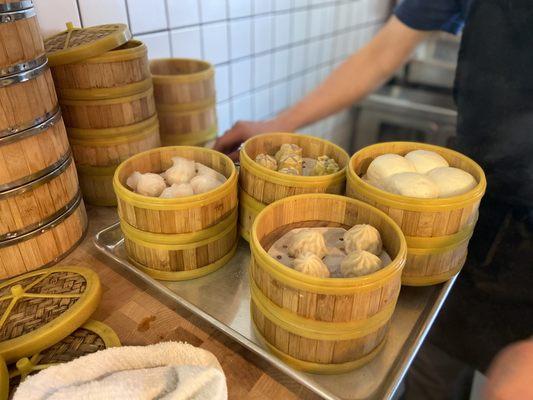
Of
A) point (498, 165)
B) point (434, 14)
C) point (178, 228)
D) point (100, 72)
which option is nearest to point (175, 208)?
point (178, 228)

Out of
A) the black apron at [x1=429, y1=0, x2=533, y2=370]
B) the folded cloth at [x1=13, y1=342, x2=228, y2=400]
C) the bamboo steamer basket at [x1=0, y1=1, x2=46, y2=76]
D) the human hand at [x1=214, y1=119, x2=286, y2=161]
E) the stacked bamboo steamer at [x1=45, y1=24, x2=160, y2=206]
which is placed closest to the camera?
the folded cloth at [x1=13, y1=342, x2=228, y2=400]

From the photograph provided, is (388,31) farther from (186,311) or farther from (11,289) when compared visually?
(11,289)

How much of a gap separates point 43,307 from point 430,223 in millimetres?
634

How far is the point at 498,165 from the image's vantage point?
1070 millimetres

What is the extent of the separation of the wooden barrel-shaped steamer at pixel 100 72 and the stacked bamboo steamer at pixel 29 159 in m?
0.12

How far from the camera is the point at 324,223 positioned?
Answer: 755 mm

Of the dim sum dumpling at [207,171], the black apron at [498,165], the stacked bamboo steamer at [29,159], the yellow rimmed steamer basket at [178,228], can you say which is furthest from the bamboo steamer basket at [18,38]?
the black apron at [498,165]

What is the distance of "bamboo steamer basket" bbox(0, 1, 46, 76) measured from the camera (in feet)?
2.06

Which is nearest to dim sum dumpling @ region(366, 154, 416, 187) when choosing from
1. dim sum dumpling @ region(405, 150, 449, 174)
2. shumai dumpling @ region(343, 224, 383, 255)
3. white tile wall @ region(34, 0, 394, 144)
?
dim sum dumpling @ region(405, 150, 449, 174)

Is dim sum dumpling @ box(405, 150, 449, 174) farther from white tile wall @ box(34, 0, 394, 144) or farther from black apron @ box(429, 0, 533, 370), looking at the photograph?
white tile wall @ box(34, 0, 394, 144)

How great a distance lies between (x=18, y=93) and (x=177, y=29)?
2.54 feet

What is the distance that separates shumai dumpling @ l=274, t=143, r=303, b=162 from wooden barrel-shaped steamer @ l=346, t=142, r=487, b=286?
0.14m

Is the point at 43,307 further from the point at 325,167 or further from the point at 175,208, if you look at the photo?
the point at 325,167

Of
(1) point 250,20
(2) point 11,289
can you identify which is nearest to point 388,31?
(1) point 250,20
